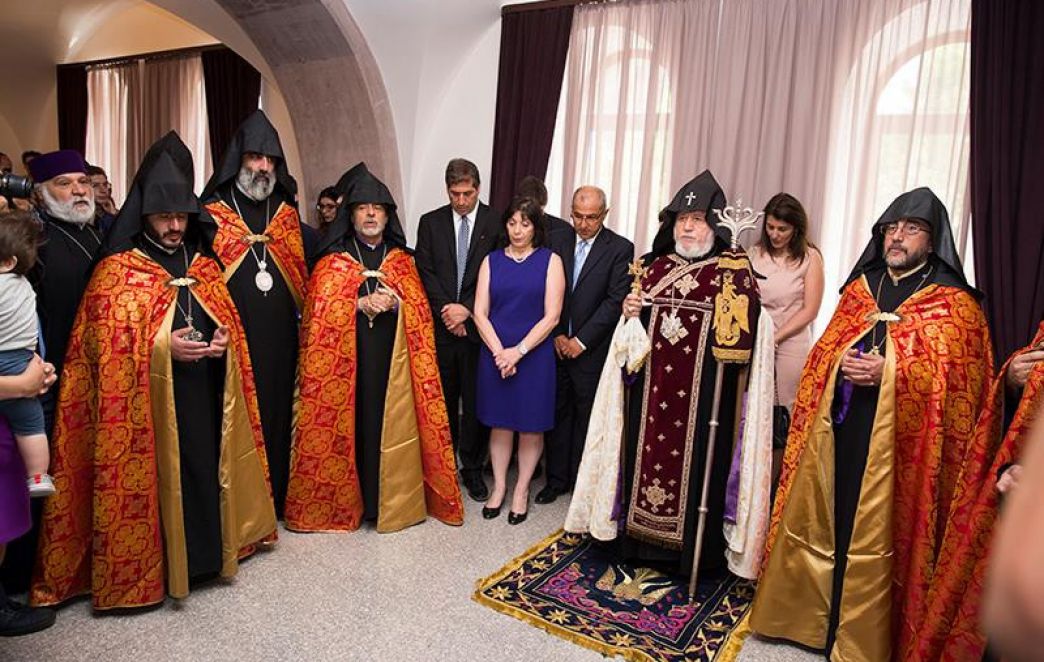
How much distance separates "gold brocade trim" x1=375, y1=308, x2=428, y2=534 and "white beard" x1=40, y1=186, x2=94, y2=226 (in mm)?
1477

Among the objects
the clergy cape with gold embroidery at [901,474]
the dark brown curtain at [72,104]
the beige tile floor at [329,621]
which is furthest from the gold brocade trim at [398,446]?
the dark brown curtain at [72,104]

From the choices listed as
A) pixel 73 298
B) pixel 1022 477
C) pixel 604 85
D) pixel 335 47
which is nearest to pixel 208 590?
pixel 73 298

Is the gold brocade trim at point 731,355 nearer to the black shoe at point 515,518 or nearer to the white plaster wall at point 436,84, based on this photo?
the black shoe at point 515,518

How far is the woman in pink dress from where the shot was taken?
3994 mm

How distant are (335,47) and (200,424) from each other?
3511 millimetres

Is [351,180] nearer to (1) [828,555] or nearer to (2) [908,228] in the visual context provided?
(2) [908,228]

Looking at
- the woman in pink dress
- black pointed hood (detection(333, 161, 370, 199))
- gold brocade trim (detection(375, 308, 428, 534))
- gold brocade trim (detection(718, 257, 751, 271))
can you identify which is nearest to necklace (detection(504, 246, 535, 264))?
gold brocade trim (detection(375, 308, 428, 534))

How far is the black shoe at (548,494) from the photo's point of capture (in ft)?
14.1

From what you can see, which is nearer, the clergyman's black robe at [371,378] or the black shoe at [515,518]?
the clergyman's black robe at [371,378]

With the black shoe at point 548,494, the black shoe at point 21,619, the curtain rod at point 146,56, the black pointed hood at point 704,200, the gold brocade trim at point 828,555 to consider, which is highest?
the curtain rod at point 146,56

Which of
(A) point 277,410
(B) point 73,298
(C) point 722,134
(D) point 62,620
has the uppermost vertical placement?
(C) point 722,134

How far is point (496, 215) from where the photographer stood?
4.42 meters

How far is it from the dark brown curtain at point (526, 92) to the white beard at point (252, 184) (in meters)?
2.68

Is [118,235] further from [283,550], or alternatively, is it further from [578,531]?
[578,531]
